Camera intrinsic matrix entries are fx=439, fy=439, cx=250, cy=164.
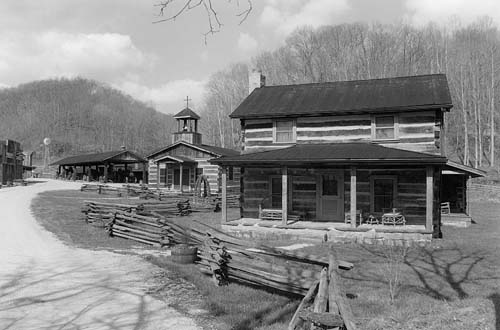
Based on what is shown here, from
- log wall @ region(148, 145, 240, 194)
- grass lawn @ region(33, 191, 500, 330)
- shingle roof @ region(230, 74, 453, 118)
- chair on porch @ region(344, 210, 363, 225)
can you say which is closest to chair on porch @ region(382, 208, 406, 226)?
chair on porch @ region(344, 210, 363, 225)

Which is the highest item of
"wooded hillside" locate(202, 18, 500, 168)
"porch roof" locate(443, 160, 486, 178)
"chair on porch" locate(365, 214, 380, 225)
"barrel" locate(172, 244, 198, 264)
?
"wooded hillside" locate(202, 18, 500, 168)

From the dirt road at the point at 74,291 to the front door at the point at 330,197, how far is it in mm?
10312

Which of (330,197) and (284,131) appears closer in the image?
(330,197)

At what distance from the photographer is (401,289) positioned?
10078 millimetres

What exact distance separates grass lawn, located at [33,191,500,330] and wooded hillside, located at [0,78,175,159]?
9662cm

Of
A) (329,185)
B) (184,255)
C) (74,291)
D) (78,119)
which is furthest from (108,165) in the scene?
(78,119)

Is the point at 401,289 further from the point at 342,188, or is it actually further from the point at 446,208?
the point at 446,208

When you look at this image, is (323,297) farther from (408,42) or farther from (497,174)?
(408,42)

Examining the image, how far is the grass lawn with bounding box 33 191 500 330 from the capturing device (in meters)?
7.29

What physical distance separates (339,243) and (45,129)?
117 metres

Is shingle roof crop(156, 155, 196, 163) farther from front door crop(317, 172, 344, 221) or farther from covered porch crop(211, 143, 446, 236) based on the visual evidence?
front door crop(317, 172, 344, 221)

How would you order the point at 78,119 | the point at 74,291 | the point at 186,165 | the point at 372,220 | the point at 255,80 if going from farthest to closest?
the point at 78,119, the point at 186,165, the point at 255,80, the point at 372,220, the point at 74,291

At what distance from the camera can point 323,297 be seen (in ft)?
20.8

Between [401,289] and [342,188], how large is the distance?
10293 mm
